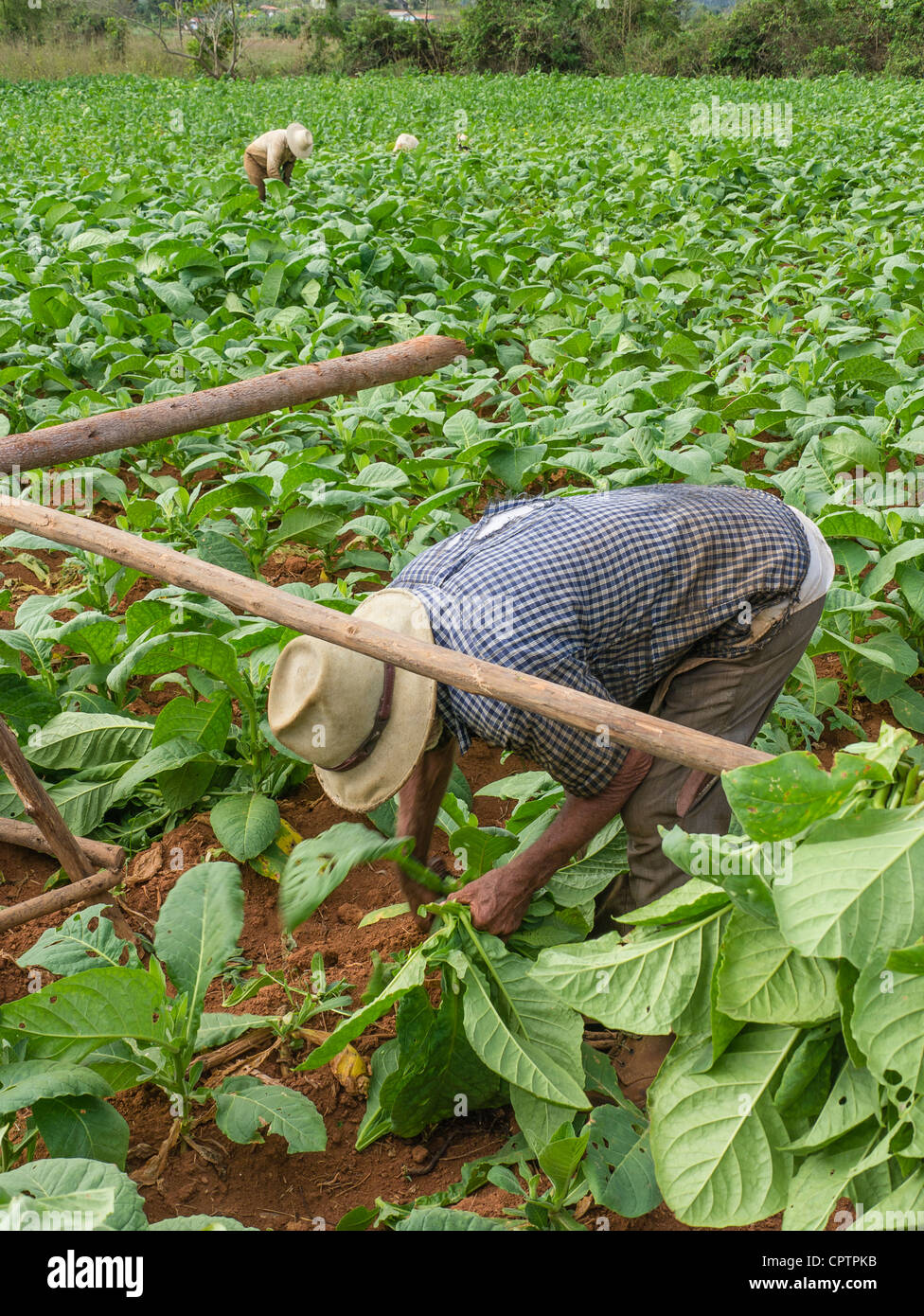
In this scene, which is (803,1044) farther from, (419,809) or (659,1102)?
(419,809)

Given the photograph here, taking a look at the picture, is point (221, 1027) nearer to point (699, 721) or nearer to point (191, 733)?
point (191, 733)

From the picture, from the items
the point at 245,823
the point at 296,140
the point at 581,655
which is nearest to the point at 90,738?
the point at 245,823

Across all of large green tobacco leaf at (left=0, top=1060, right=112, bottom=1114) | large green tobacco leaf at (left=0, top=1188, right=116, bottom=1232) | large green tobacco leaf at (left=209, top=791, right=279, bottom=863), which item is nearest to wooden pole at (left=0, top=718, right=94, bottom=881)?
large green tobacco leaf at (left=209, top=791, right=279, bottom=863)

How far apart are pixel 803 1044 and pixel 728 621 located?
90cm

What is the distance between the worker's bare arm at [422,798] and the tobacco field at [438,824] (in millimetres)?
153

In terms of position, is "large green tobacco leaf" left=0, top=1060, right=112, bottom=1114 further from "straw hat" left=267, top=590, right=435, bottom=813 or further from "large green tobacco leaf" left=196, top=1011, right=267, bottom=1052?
"straw hat" left=267, top=590, right=435, bottom=813

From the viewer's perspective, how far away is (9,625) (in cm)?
412

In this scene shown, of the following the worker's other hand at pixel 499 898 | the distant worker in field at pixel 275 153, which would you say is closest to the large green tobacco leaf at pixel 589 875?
the worker's other hand at pixel 499 898

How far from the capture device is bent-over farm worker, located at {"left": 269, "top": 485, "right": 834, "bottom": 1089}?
6.64ft

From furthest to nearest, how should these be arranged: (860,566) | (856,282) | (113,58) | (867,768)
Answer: (113,58)
(856,282)
(860,566)
(867,768)

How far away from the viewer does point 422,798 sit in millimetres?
2357

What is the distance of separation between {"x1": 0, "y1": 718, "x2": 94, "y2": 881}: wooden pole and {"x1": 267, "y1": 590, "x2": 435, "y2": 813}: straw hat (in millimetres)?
674

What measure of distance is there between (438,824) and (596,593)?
3.36 ft

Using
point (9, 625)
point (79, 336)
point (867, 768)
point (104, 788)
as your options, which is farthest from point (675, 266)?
point (867, 768)
